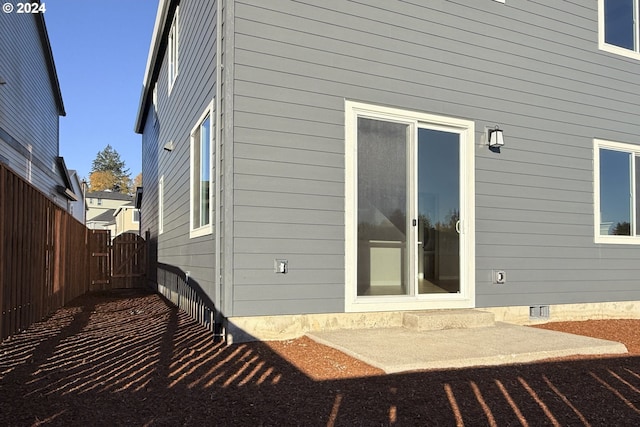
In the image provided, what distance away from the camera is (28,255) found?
5.45 m

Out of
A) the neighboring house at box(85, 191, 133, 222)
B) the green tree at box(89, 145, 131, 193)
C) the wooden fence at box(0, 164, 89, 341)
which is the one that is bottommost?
the wooden fence at box(0, 164, 89, 341)

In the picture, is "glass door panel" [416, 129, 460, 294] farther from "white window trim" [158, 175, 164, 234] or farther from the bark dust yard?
"white window trim" [158, 175, 164, 234]

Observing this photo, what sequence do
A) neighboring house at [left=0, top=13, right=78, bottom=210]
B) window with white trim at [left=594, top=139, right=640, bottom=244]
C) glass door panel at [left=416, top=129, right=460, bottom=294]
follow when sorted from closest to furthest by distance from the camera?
glass door panel at [left=416, top=129, right=460, bottom=294] < window with white trim at [left=594, top=139, right=640, bottom=244] < neighboring house at [left=0, top=13, right=78, bottom=210]

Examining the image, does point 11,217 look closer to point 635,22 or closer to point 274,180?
point 274,180

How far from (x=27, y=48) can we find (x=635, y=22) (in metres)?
13.3

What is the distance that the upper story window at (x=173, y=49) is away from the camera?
8.10m

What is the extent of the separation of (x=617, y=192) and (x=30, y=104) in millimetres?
13808

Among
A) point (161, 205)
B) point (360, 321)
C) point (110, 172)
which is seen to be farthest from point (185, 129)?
point (110, 172)

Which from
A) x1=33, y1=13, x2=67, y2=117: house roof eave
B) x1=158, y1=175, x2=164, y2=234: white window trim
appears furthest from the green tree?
x1=158, y1=175, x2=164, y2=234: white window trim

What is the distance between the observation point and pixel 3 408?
2830 mm

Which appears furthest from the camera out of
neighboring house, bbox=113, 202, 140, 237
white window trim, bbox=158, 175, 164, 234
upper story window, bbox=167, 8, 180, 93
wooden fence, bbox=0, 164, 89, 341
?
neighboring house, bbox=113, 202, 140, 237

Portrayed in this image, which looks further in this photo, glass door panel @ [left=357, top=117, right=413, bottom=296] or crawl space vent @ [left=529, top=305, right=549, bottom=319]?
crawl space vent @ [left=529, top=305, right=549, bottom=319]

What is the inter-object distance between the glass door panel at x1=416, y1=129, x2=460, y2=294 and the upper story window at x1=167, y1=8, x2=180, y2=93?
15.3 feet

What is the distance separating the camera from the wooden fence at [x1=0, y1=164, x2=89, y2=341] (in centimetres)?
465
